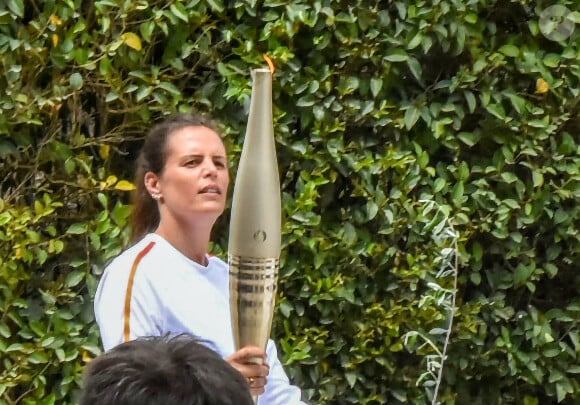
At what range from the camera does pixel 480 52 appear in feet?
9.32

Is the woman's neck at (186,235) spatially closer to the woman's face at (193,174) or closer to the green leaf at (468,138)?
the woman's face at (193,174)

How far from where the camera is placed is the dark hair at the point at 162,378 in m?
0.93

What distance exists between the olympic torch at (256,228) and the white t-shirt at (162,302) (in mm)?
104

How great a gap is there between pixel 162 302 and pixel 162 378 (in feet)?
2.57

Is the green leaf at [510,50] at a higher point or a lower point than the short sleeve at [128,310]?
higher

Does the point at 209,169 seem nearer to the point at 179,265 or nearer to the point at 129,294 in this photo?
the point at 179,265

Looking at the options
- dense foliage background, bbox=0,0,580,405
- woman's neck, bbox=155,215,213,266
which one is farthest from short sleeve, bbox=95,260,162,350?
dense foliage background, bbox=0,0,580,405

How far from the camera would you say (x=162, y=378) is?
37.3 inches

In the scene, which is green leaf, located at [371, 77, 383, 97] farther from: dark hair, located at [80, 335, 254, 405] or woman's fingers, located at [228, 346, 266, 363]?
dark hair, located at [80, 335, 254, 405]

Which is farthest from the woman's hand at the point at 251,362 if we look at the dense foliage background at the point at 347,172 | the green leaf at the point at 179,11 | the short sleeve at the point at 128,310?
the green leaf at the point at 179,11

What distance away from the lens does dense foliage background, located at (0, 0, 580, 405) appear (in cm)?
261

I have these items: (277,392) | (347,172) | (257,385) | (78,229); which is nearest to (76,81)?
(78,229)

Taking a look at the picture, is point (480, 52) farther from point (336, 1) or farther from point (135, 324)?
point (135, 324)

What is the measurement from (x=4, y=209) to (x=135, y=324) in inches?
39.6
